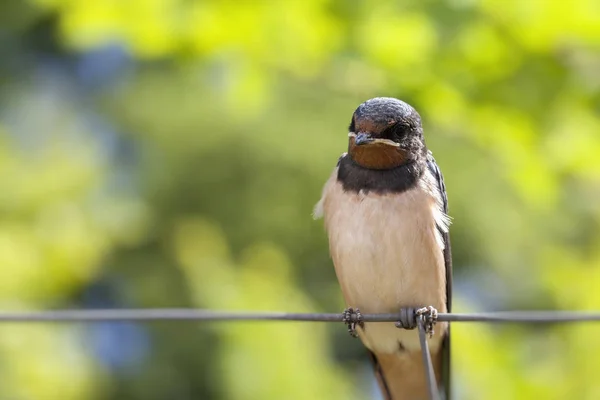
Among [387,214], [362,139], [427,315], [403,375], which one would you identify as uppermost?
[362,139]

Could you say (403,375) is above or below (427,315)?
below

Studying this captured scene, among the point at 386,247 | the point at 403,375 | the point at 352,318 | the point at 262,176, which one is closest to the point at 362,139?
the point at 386,247

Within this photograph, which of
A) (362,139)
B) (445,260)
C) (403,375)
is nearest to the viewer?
(362,139)

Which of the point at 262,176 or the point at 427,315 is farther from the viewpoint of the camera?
the point at 262,176

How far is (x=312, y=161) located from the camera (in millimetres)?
8969

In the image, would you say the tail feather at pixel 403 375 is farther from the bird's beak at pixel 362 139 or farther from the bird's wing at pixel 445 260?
the bird's beak at pixel 362 139

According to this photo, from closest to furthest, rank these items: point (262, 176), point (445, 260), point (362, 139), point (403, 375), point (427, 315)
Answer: point (362, 139) < point (427, 315) < point (445, 260) < point (403, 375) < point (262, 176)

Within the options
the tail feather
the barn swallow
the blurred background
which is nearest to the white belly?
the barn swallow

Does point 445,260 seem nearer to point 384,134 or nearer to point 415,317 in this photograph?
point 415,317

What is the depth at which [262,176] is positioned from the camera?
941cm

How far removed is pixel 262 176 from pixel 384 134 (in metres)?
5.81

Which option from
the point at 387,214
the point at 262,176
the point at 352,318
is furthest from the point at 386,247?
the point at 262,176

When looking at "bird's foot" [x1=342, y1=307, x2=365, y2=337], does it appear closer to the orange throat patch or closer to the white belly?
the white belly

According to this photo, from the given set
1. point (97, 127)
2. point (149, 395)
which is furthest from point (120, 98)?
point (149, 395)
